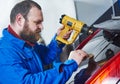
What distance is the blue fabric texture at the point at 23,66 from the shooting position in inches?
78.4

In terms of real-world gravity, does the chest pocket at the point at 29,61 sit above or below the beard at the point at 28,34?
below

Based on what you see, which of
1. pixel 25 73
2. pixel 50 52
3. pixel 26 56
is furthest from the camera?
pixel 50 52

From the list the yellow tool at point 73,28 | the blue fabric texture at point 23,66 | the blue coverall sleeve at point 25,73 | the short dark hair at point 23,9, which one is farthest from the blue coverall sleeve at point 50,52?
the blue coverall sleeve at point 25,73

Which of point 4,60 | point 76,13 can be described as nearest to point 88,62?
point 4,60

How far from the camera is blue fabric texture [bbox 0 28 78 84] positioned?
6.54 ft

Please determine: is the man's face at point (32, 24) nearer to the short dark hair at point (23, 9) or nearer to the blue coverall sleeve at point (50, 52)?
the short dark hair at point (23, 9)

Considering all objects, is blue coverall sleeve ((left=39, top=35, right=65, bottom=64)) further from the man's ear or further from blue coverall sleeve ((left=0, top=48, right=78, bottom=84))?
blue coverall sleeve ((left=0, top=48, right=78, bottom=84))

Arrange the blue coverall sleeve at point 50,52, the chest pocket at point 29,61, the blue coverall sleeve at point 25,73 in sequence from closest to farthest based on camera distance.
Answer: the blue coverall sleeve at point 25,73, the chest pocket at point 29,61, the blue coverall sleeve at point 50,52

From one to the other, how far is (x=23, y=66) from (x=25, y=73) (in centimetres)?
11

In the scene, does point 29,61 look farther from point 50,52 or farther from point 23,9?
point 50,52

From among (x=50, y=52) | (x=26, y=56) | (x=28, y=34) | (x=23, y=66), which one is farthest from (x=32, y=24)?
(x=50, y=52)

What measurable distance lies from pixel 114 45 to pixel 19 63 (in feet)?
2.37

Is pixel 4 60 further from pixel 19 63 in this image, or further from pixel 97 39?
pixel 97 39

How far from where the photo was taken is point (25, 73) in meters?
2.01
